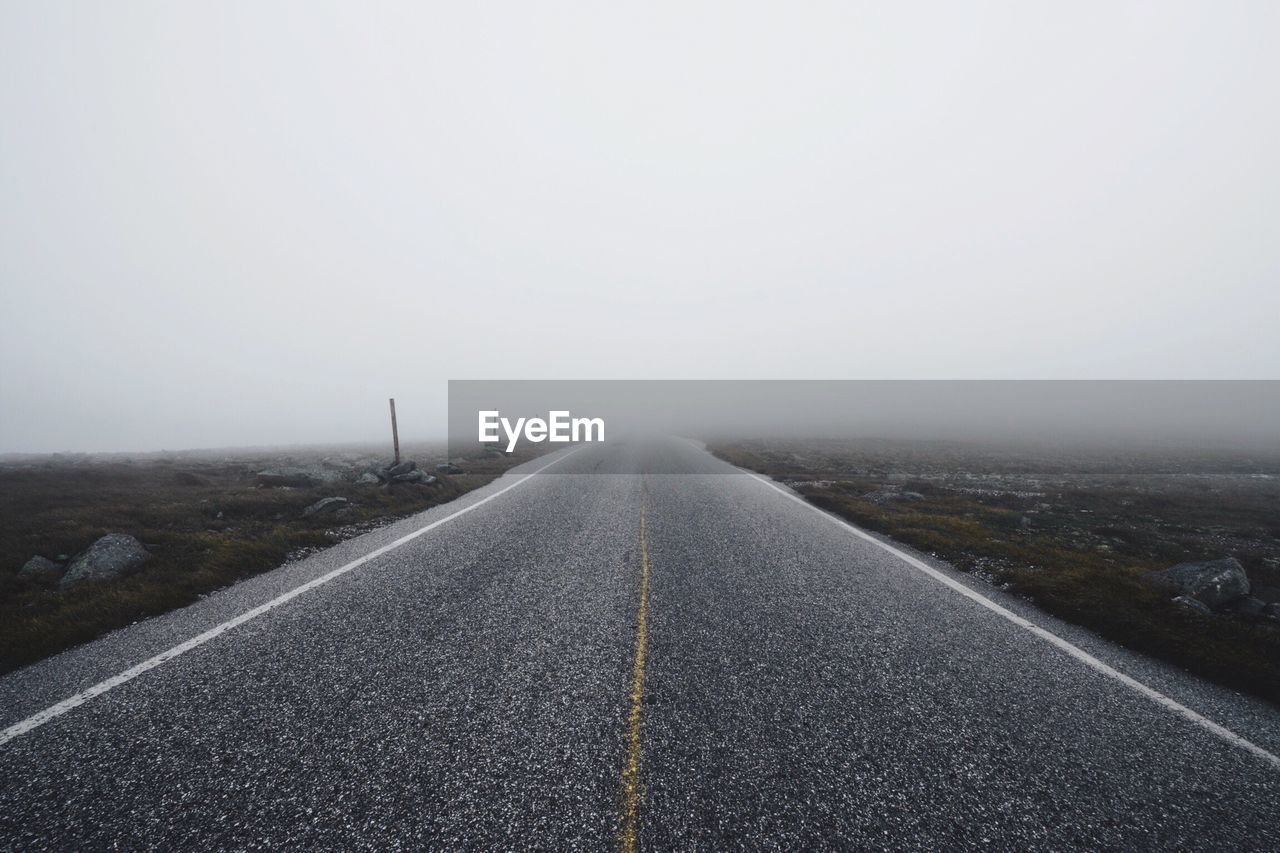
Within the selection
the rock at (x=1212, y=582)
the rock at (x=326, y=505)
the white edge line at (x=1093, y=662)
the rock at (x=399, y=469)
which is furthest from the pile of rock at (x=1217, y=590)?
the rock at (x=399, y=469)

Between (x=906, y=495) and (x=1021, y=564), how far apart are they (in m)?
7.68

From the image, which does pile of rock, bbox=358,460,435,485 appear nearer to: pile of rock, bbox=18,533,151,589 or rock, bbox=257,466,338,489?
rock, bbox=257,466,338,489

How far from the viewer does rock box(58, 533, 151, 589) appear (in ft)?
21.6

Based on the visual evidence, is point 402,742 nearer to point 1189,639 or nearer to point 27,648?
point 27,648

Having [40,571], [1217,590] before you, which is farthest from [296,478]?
[1217,590]

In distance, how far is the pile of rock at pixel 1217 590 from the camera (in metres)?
5.83

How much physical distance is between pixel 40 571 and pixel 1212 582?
706 inches

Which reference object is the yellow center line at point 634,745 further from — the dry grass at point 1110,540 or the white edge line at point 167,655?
the dry grass at point 1110,540

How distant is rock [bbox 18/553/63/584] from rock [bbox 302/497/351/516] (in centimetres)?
393

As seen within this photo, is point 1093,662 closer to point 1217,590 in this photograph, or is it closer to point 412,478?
point 1217,590

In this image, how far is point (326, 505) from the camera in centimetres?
1098

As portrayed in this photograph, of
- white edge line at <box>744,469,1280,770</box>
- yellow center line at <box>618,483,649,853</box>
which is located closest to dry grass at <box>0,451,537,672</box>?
yellow center line at <box>618,483,649,853</box>

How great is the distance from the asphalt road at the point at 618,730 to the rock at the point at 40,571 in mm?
3416

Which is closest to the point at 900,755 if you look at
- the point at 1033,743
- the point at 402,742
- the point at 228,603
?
the point at 1033,743
